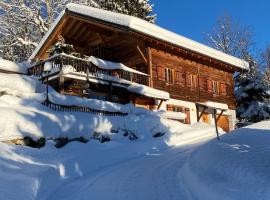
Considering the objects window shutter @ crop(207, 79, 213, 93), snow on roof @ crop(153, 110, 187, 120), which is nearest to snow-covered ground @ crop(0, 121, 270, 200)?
snow on roof @ crop(153, 110, 187, 120)

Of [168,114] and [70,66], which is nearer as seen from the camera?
[70,66]

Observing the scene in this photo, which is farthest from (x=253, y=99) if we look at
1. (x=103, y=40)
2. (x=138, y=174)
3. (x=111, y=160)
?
(x=138, y=174)

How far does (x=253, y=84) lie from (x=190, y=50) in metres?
9.23

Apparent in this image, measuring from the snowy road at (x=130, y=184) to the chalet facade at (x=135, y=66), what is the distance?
9955 mm

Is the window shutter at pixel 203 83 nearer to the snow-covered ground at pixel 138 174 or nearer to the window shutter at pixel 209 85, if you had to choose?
the window shutter at pixel 209 85

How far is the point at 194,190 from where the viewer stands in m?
8.45

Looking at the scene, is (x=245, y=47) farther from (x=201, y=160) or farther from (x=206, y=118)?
(x=201, y=160)

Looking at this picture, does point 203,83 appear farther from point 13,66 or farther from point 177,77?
point 13,66

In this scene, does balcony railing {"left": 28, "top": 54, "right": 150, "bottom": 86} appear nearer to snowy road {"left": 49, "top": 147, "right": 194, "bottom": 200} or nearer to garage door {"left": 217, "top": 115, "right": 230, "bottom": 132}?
snowy road {"left": 49, "top": 147, "right": 194, "bottom": 200}

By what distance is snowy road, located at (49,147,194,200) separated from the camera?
28.2 feet

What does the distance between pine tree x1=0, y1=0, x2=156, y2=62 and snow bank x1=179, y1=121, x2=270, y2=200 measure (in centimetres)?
3063

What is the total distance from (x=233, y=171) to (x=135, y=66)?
2033 cm

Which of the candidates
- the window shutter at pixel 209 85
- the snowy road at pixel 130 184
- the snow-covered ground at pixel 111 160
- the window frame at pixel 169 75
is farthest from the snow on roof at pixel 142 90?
the snowy road at pixel 130 184

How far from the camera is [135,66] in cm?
2805
